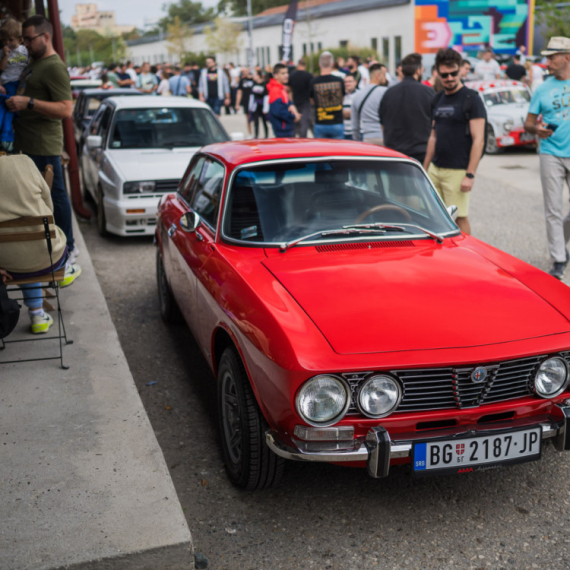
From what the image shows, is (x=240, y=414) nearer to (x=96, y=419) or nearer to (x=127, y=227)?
(x=96, y=419)

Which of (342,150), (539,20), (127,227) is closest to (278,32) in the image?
(539,20)

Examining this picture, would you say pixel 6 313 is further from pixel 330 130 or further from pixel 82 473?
pixel 330 130

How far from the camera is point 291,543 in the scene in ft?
10.7

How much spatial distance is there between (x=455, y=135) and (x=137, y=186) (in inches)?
149

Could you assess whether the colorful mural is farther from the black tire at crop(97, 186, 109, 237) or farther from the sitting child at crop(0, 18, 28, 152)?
the sitting child at crop(0, 18, 28, 152)

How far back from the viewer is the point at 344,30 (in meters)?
53.5

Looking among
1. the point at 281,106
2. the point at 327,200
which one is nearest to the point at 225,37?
the point at 281,106

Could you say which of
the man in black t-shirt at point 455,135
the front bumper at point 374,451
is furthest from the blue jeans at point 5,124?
the front bumper at point 374,451

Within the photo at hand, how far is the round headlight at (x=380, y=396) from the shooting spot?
3.07 meters

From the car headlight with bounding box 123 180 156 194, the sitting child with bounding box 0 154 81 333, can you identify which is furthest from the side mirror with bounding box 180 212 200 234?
the car headlight with bounding box 123 180 156 194

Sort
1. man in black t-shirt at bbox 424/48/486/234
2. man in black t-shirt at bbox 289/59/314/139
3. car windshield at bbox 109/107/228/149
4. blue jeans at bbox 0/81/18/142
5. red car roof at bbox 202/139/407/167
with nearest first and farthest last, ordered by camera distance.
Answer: red car roof at bbox 202/139/407/167
blue jeans at bbox 0/81/18/142
man in black t-shirt at bbox 424/48/486/234
car windshield at bbox 109/107/228/149
man in black t-shirt at bbox 289/59/314/139

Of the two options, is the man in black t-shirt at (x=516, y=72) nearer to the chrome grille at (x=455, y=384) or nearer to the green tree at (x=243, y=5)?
the chrome grille at (x=455, y=384)

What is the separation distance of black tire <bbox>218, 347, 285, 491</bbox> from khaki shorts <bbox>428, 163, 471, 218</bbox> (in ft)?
12.9

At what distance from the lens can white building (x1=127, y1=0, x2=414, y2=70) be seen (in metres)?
47.2
